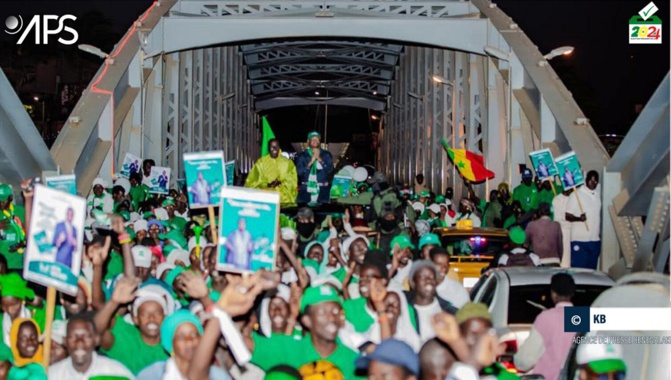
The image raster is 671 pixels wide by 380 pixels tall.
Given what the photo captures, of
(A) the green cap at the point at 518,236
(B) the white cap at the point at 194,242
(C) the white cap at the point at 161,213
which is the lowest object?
(B) the white cap at the point at 194,242

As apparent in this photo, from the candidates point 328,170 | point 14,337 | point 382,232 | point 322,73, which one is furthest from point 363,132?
point 14,337

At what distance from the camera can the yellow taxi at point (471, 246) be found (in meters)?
16.4

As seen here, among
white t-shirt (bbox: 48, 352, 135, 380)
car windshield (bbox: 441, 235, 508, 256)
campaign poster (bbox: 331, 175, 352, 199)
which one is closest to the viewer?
white t-shirt (bbox: 48, 352, 135, 380)

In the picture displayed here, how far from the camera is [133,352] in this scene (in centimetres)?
859

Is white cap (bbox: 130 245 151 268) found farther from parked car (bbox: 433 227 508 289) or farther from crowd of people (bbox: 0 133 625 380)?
parked car (bbox: 433 227 508 289)

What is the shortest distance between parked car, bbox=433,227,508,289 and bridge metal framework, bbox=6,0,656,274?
1.46 meters

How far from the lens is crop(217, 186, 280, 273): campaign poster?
363 inches

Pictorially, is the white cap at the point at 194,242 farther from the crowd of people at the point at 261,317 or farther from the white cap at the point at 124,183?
the white cap at the point at 124,183

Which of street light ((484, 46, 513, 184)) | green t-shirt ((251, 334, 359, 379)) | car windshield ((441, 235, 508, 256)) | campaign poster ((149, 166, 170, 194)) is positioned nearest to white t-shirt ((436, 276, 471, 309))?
green t-shirt ((251, 334, 359, 379))

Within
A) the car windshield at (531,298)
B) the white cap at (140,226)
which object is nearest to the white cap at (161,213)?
the white cap at (140,226)

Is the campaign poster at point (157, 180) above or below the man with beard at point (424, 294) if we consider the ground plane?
above

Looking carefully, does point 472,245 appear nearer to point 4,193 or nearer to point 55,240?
point 4,193

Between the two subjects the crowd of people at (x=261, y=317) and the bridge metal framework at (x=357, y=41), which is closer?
the crowd of people at (x=261, y=317)

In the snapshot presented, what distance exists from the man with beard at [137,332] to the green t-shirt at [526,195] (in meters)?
12.5
